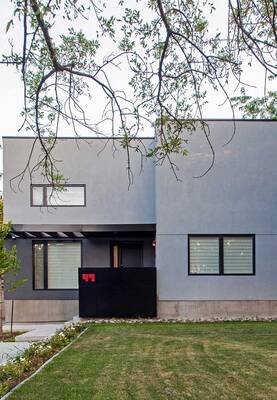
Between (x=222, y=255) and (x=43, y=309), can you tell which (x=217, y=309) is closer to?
(x=222, y=255)

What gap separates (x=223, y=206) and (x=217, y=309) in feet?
9.57

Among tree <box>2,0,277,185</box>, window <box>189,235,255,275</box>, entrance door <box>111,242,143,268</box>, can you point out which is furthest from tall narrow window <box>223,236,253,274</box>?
tree <box>2,0,277,185</box>

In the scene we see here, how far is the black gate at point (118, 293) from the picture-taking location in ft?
46.8

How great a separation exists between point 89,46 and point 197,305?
10081mm

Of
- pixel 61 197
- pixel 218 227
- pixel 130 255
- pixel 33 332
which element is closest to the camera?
pixel 33 332

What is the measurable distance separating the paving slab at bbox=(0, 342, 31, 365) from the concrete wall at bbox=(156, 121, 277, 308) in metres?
4.52

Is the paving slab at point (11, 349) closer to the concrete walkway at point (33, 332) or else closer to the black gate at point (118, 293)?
the concrete walkway at point (33, 332)

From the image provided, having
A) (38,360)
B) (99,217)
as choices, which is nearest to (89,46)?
(38,360)

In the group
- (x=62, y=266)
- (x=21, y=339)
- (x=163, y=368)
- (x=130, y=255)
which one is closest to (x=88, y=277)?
(x=62, y=266)

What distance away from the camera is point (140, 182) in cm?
1600

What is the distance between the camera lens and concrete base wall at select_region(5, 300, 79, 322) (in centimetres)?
1614

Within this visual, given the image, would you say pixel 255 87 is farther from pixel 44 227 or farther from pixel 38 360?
pixel 44 227

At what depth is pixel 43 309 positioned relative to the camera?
16.2 meters

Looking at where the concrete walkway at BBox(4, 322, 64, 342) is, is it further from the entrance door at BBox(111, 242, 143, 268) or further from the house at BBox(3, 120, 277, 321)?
the entrance door at BBox(111, 242, 143, 268)
